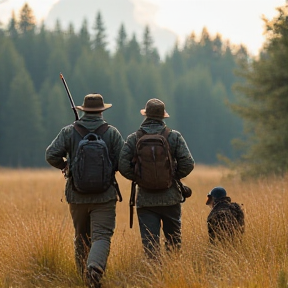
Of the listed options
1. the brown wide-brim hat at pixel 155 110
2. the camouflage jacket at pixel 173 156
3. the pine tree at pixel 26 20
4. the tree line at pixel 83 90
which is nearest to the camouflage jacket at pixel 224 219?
the camouflage jacket at pixel 173 156

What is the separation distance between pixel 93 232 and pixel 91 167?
70 centimetres

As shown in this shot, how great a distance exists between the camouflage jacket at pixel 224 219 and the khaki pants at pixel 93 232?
3.85ft

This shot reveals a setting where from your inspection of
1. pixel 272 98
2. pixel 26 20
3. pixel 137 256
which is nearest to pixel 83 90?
pixel 26 20

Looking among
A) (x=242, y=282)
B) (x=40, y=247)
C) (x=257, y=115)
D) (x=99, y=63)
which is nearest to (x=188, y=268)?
(x=242, y=282)

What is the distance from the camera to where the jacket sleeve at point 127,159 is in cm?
710

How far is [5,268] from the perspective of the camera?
7.55 m

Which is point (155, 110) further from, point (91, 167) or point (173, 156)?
point (91, 167)

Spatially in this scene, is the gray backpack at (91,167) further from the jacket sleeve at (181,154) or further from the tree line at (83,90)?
the tree line at (83,90)

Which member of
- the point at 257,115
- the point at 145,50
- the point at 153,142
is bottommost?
the point at 153,142

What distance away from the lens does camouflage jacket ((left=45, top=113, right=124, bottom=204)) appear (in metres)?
7.09

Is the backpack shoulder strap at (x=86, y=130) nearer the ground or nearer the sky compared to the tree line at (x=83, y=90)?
nearer the ground

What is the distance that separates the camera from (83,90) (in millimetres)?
81875

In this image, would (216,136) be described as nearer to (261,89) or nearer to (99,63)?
(99,63)

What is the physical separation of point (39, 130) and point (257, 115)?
162 feet
